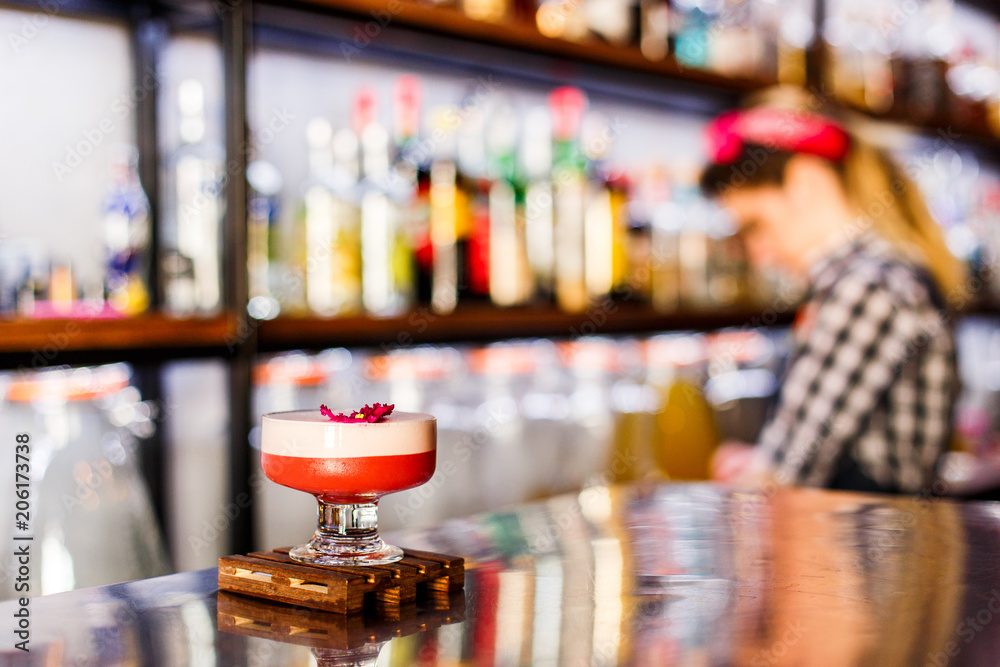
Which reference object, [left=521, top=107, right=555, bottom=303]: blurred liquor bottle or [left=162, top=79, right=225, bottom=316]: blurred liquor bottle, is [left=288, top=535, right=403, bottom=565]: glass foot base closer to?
[left=162, top=79, right=225, bottom=316]: blurred liquor bottle

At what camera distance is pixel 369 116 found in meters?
1.75

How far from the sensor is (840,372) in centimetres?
179

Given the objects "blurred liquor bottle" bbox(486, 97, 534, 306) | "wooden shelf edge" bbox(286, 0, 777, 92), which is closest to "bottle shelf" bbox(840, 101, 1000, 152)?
"wooden shelf edge" bbox(286, 0, 777, 92)

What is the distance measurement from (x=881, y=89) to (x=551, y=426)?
1440mm

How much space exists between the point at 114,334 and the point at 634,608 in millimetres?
795

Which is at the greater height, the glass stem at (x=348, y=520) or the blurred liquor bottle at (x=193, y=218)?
the blurred liquor bottle at (x=193, y=218)

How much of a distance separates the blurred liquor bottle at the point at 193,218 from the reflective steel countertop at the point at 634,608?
0.61 m

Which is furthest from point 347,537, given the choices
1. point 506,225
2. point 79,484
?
point 506,225

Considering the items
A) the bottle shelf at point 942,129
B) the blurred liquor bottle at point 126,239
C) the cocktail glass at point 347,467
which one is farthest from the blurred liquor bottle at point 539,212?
the cocktail glass at point 347,467

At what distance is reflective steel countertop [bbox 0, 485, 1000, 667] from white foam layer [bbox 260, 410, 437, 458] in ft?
0.38

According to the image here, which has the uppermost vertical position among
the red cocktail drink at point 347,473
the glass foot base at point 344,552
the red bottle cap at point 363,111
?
the red bottle cap at point 363,111

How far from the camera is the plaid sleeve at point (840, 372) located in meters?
1.77

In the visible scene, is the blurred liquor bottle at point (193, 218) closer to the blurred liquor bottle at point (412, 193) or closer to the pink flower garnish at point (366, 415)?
the blurred liquor bottle at point (412, 193)

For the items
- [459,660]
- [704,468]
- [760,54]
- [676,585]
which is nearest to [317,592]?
[459,660]
